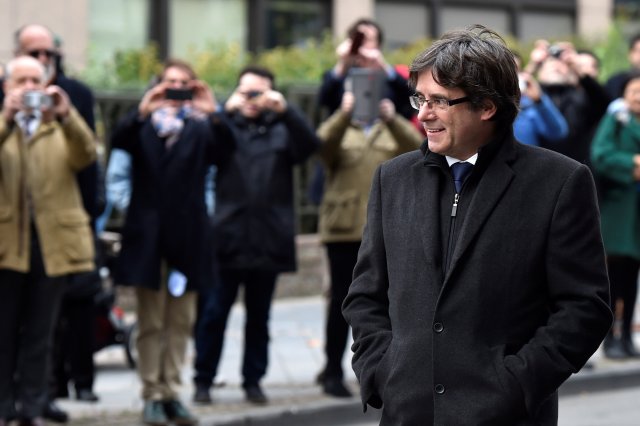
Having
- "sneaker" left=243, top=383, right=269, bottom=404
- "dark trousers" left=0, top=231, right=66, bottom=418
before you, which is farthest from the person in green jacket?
"dark trousers" left=0, top=231, right=66, bottom=418

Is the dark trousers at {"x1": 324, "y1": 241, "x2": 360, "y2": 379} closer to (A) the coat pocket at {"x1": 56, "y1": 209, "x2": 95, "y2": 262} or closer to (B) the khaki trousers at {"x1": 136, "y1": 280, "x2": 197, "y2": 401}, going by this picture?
(B) the khaki trousers at {"x1": 136, "y1": 280, "x2": 197, "y2": 401}

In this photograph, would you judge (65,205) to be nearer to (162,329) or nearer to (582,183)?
(162,329)

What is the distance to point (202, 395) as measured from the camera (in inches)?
352

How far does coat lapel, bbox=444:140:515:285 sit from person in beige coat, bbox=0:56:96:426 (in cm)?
410

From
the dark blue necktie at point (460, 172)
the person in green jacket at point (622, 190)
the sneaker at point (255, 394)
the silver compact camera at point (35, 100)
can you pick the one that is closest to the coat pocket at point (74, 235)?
the silver compact camera at point (35, 100)

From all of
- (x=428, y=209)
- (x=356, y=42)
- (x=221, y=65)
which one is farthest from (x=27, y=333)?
(x=221, y=65)

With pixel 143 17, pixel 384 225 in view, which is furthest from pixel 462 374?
pixel 143 17

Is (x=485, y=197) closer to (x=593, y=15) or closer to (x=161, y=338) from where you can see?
(x=161, y=338)

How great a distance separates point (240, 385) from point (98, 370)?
5.40ft

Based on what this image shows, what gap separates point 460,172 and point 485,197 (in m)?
0.15

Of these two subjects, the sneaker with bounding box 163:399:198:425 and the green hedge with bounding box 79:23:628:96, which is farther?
the green hedge with bounding box 79:23:628:96

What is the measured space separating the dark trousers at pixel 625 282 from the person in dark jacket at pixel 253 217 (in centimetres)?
315

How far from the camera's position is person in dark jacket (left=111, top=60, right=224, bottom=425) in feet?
27.2

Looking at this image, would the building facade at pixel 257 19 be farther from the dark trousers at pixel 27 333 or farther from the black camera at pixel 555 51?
the dark trousers at pixel 27 333
